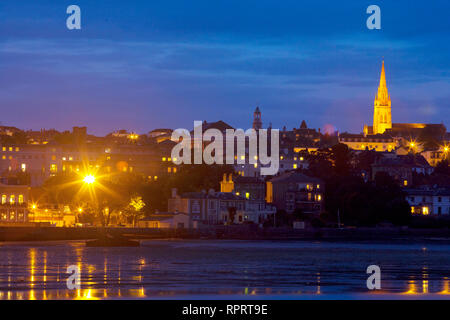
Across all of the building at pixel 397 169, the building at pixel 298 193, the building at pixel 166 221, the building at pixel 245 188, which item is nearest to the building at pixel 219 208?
the building at pixel 166 221

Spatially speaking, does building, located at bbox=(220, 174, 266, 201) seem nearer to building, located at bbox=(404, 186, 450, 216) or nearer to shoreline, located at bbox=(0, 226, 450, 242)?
shoreline, located at bbox=(0, 226, 450, 242)

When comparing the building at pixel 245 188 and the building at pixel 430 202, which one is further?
the building at pixel 430 202

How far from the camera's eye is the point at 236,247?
78.1m

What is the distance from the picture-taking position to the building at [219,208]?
100 metres

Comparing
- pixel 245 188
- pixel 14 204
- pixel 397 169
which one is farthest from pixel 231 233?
pixel 397 169

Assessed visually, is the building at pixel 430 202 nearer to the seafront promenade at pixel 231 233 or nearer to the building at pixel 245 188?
the seafront promenade at pixel 231 233

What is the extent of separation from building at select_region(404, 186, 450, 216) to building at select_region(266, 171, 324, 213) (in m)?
14.6

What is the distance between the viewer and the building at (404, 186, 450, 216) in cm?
12225

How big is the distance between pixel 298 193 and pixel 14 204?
3305cm

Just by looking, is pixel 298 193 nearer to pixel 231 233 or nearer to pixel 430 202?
pixel 231 233

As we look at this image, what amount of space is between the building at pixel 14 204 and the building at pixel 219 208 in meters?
16.1

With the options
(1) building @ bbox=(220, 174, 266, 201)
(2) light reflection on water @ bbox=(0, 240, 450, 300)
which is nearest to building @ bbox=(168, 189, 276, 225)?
(1) building @ bbox=(220, 174, 266, 201)

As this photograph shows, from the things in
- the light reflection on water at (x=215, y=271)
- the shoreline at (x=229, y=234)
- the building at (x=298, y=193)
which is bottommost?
the light reflection on water at (x=215, y=271)
